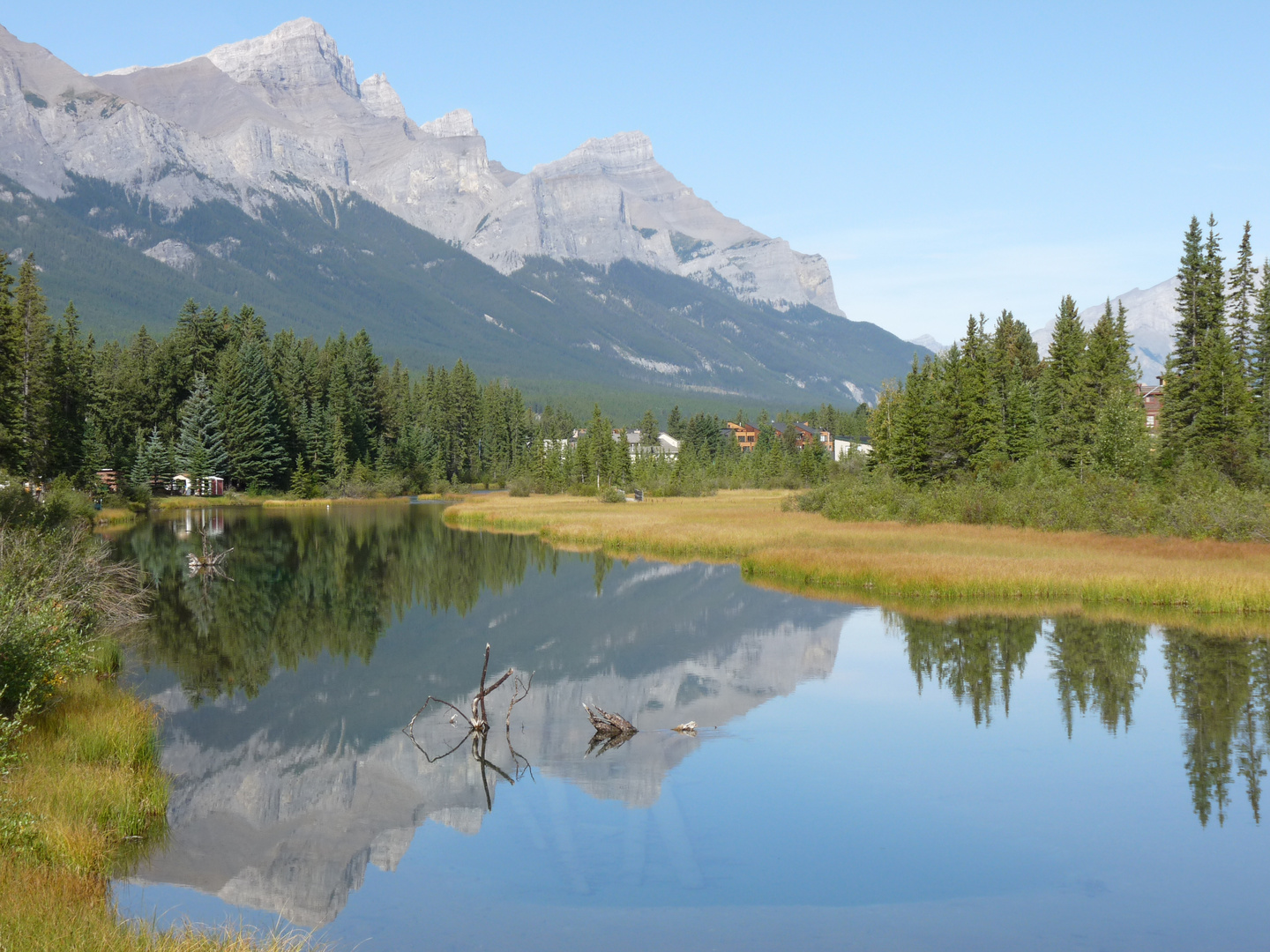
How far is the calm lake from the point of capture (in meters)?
13.8

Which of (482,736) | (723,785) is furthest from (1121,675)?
(482,736)

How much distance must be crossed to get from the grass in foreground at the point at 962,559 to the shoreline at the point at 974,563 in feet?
0.16

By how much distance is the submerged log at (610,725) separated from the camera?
2189 cm

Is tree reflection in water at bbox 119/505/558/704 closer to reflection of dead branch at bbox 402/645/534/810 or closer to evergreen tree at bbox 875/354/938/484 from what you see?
reflection of dead branch at bbox 402/645/534/810

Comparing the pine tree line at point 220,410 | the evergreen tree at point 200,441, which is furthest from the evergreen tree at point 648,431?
the evergreen tree at point 200,441

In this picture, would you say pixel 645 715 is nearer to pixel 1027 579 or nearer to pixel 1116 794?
pixel 1116 794

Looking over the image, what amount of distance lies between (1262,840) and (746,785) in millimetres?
8489

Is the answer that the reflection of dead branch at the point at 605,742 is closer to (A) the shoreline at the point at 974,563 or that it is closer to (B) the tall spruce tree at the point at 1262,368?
(A) the shoreline at the point at 974,563

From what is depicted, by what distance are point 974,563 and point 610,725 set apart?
Result: 2499 centimetres

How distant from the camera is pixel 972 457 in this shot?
72312 mm

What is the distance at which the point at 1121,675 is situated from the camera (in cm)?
2752

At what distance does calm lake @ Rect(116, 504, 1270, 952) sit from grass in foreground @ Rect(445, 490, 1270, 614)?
4307 mm

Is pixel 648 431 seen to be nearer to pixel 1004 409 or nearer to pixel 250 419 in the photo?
pixel 250 419

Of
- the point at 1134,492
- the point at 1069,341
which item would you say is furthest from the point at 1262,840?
the point at 1069,341
